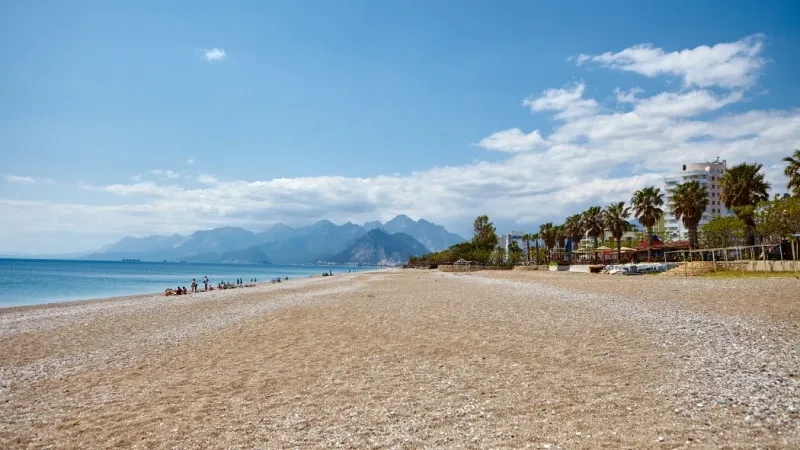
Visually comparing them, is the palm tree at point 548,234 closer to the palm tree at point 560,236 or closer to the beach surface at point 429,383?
the palm tree at point 560,236

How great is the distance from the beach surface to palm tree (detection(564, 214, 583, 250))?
8126cm

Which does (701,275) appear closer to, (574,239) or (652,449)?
(652,449)

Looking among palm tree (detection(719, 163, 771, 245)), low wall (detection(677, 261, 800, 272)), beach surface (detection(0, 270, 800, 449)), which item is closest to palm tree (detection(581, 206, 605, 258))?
palm tree (detection(719, 163, 771, 245))

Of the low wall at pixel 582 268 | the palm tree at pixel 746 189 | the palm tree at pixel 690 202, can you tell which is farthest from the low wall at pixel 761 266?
the palm tree at pixel 690 202

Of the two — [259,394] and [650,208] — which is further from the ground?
[650,208]

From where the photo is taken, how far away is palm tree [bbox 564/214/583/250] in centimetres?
9712

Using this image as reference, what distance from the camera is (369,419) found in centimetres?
774

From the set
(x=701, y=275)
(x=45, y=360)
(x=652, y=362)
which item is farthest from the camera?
(x=701, y=275)

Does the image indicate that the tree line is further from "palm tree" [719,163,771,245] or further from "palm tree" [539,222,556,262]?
"palm tree" [539,222,556,262]

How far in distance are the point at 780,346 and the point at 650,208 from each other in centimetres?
6179

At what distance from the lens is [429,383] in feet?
31.6

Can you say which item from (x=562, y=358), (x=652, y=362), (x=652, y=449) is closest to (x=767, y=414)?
(x=652, y=449)

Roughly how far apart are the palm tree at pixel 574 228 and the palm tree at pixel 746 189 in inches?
1689

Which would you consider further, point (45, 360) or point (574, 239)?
point (574, 239)
